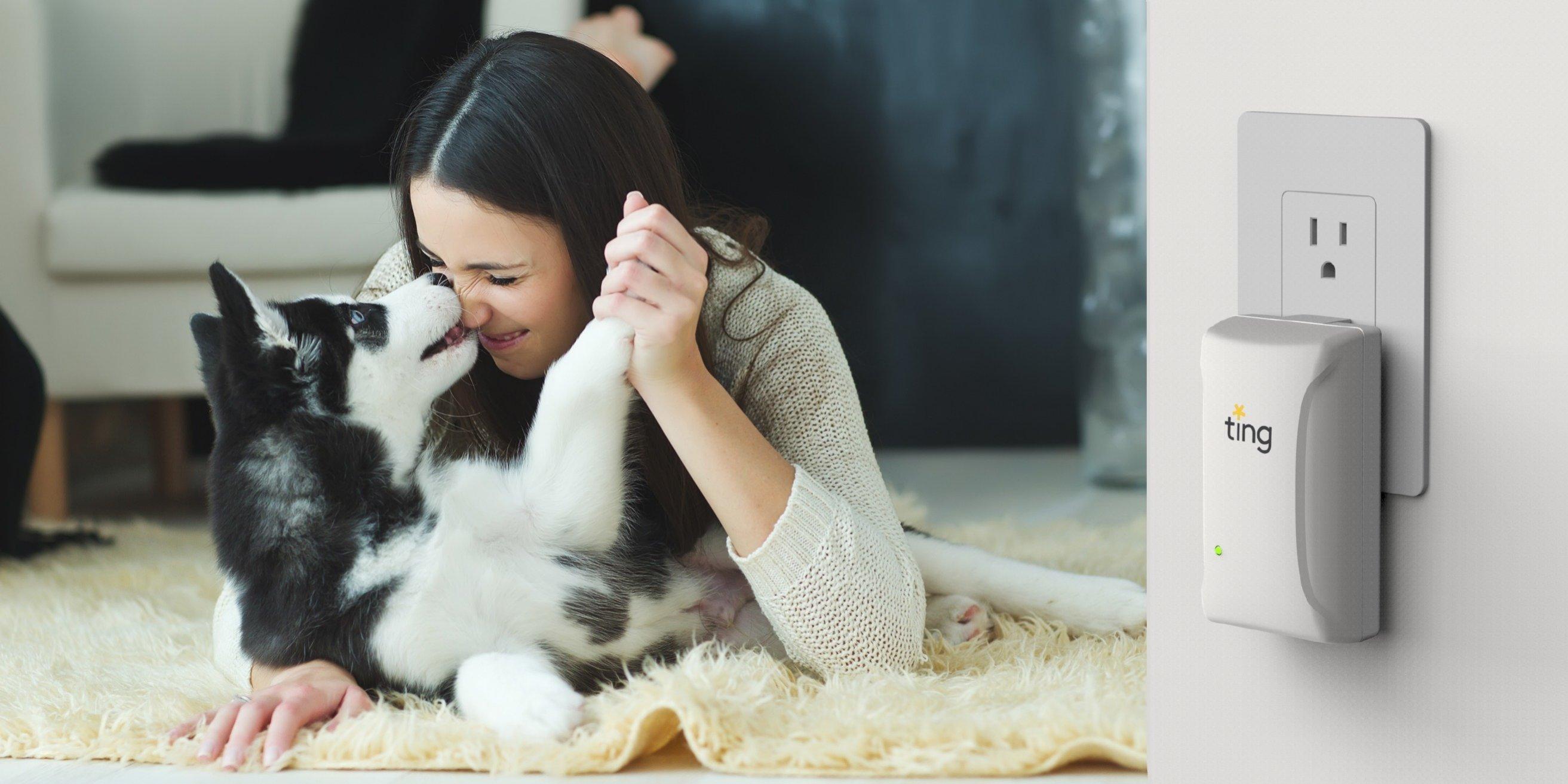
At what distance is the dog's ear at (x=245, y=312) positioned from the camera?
1.08 m

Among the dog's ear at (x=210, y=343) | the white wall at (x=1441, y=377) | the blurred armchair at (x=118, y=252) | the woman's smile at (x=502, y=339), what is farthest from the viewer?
the blurred armchair at (x=118, y=252)

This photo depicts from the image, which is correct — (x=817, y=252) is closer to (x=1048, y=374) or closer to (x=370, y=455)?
(x=1048, y=374)

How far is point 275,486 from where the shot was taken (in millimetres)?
1085

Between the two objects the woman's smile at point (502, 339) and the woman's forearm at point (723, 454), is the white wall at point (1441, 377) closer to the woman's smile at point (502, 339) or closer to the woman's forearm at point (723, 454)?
the woman's forearm at point (723, 454)

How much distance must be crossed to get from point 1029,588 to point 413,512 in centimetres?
61

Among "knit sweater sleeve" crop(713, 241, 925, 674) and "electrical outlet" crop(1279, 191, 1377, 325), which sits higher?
"electrical outlet" crop(1279, 191, 1377, 325)

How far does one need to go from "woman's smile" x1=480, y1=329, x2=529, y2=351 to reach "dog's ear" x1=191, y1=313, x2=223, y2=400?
22 cm

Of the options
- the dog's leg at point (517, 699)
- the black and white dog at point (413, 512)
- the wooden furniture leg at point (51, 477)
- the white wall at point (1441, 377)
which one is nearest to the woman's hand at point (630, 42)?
the wooden furniture leg at point (51, 477)

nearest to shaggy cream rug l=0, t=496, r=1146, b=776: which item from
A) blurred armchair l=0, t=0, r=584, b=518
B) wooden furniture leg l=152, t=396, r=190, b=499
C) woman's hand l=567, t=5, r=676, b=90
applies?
blurred armchair l=0, t=0, r=584, b=518

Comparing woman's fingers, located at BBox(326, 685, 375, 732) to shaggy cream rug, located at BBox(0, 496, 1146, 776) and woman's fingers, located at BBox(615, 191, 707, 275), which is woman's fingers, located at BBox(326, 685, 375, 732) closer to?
shaggy cream rug, located at BBox(0, 496, 1146, 776)

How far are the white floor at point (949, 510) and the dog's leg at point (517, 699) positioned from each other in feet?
0.14

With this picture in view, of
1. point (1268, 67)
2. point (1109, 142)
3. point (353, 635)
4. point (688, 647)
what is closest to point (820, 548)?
point (688, 647)

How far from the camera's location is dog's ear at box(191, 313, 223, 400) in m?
1.13

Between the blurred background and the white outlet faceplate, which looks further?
the blurred background
